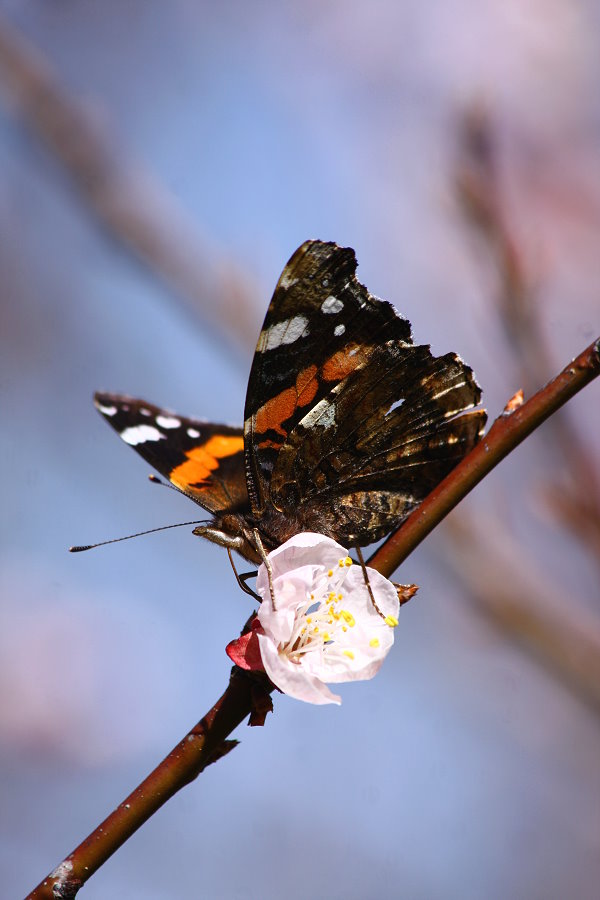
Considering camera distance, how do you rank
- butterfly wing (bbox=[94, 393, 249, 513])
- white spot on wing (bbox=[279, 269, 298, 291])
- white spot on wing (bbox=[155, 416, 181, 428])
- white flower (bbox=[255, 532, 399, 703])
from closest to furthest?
white flower (bbox=[255, 532, 399, 703]) < white spot on wing (bbox=[279, 269, 298, 291]) < butterfly wing (bbox=[94, 393, 249, 513]) < white spot on wing (bbox=[155, 416, 181, 428])

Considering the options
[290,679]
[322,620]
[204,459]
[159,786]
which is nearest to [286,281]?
[204,459]

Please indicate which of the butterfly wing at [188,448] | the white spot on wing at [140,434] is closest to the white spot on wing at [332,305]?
the butterfly wing at [188,448]

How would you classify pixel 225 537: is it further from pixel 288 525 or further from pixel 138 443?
pixel 138 443

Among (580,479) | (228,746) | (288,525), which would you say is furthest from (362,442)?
(580,479)

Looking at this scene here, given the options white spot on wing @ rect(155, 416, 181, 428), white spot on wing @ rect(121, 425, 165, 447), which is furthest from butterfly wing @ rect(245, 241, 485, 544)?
white spot on wing @ rect(155, 416, 181, 428)

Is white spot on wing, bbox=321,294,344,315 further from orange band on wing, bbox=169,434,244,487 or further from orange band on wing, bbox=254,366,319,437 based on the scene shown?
orange band on wing, bbox=169,434,244,487

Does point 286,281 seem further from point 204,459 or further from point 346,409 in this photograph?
point 204,459

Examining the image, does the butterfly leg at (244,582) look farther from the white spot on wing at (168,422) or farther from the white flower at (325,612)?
the white spot on wing at (168,422)
